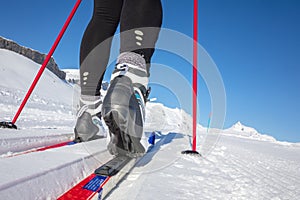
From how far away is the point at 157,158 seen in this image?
70cm

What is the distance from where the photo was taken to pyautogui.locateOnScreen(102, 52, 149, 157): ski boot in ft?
1.45

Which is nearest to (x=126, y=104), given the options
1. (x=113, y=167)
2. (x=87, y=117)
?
(x=113, y=167)

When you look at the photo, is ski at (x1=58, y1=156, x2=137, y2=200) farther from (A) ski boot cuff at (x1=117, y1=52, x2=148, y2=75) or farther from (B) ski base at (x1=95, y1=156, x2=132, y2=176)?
(A) ski boot cuff at (x1=117, y1=52, x2=148, y2=75)

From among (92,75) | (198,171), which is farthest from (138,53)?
(198,171)

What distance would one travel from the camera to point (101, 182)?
37cm

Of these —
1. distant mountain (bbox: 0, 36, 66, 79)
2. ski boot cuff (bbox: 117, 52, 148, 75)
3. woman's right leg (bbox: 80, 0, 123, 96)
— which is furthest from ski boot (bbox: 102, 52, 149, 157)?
distant mountain (bbox: 0, 36, 66, 79)

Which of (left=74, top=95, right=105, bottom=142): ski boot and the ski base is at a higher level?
(left=74, top=95, right=105, bottom=142): ski boot

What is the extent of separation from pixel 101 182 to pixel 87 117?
40 cm

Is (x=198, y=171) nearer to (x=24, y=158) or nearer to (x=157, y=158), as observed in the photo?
(x=157, y=158)

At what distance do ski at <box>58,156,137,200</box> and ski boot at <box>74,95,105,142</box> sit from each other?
27cm

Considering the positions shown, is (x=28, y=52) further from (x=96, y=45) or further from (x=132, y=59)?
(x=132, y=59)

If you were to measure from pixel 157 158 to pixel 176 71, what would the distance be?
2.14 ft

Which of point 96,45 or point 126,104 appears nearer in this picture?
point 126,104

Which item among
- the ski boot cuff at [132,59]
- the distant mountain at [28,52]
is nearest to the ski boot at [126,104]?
the ski boot cuff at [132,59]
